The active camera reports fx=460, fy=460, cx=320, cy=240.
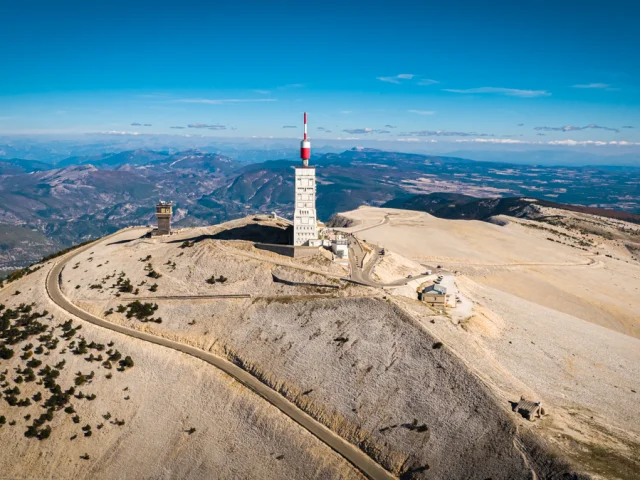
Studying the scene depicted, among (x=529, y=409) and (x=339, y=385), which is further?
(x=339, y=385)

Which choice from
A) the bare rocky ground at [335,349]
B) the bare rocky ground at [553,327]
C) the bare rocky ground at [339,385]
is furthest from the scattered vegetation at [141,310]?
the bare rocky ground at [553,327]

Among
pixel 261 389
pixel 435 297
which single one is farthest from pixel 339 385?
pixel 435 297

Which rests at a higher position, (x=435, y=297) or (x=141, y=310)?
(x=435, y=297)

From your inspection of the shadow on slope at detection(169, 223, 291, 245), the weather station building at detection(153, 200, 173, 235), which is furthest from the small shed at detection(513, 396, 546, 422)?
the weather station building at detection(153, 200, 173, 235)

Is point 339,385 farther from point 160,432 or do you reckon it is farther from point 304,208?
point 304,208

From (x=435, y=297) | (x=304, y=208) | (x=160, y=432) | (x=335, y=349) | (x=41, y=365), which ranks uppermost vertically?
(x=304, y=208)

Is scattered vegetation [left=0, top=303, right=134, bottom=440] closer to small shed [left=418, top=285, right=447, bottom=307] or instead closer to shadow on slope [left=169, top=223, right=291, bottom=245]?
shadow on slope [left=169, top=223, right=291, bottom=245]

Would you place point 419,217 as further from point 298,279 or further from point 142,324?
point 142,324

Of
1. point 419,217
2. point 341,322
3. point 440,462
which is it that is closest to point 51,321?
point 341,322
